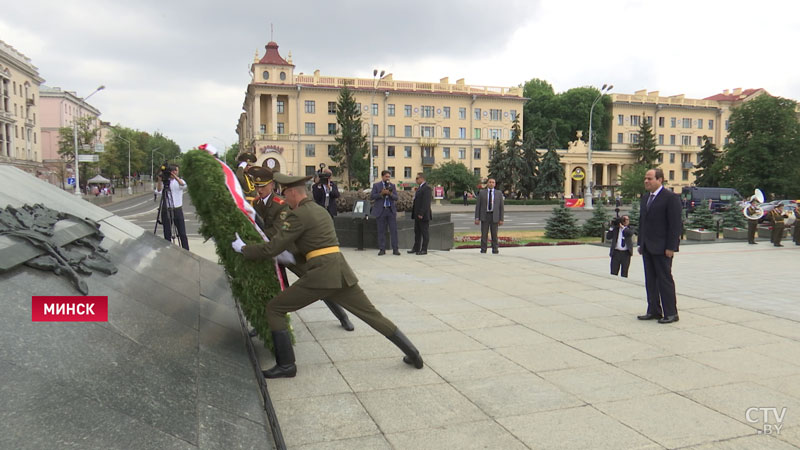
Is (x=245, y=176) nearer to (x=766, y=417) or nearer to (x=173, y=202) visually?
(x=173, y=202)

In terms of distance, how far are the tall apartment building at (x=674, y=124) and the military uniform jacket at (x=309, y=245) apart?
86.0m

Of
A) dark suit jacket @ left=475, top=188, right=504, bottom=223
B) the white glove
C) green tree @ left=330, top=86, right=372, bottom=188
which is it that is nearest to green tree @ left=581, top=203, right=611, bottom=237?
dark suit jacket @ left=475, top=188, right=504, bottom=223

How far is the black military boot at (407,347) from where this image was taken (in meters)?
4.35

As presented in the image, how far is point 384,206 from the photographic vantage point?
11539 mm

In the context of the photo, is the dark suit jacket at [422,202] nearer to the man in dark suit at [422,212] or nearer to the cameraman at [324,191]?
the man in dark suit at [422,212]

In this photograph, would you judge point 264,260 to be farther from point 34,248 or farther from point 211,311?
point 34,248

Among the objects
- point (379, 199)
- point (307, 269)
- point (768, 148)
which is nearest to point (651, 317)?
point (307, 269)

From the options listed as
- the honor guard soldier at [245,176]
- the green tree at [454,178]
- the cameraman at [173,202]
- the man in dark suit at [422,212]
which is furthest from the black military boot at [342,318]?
the green tree at [454,178]

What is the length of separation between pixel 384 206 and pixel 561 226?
10493 millimetres

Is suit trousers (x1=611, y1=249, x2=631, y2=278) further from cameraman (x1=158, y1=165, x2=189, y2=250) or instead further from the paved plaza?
cameraman (x1=158, y1=165, x2=189, y2=250)

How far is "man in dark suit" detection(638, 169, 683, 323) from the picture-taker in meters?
5.96

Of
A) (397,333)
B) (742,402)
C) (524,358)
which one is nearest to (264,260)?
(397,333)

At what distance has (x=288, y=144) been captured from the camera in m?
68.2

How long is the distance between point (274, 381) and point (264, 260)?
953mm
